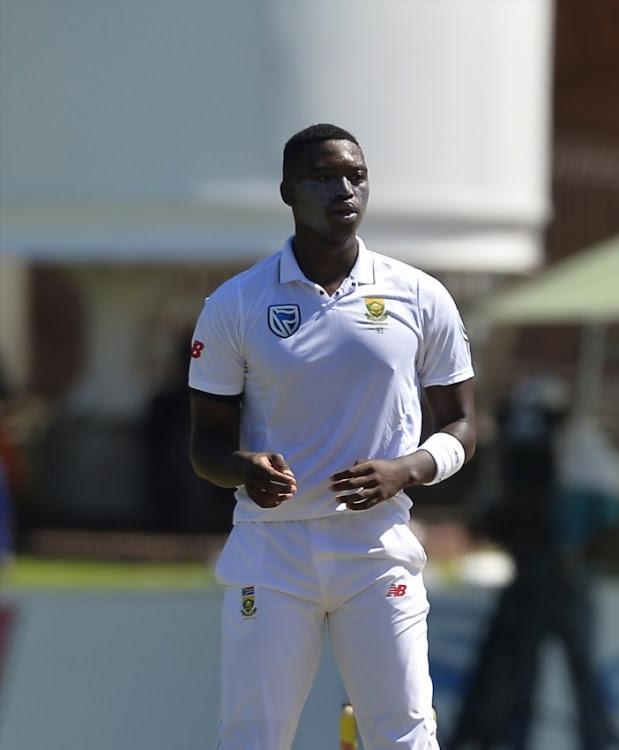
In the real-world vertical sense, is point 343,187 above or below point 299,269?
above

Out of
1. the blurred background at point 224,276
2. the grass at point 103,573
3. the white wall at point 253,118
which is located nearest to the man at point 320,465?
the blurred background at point 224,276

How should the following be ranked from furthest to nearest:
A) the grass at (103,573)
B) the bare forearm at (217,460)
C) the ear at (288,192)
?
the grass at (103,573)
the ear at (288,192)
the bare forearm at (217,460)

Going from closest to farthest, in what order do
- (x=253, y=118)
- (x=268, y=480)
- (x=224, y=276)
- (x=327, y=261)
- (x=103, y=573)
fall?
(x=268, y=480) < (x=327, y=261) < (x=253, y=118) < (x=103, y=573) < (x=224, y=276)

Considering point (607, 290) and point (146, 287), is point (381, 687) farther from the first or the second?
point (146, 287)

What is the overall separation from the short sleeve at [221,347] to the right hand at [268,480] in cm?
23

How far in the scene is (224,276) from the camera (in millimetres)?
11352

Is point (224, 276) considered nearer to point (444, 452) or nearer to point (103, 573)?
point (103, 573)

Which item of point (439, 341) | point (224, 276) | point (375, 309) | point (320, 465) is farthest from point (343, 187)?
point (224, 276)

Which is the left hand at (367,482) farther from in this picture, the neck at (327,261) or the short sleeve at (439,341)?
the neck at (327,261)

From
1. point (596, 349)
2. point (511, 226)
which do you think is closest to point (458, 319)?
point (511, 226)

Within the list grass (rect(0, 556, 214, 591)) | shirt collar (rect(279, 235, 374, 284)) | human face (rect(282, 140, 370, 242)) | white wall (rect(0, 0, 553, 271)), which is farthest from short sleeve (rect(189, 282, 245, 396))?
grass (rect(0, 556, 214, 591))

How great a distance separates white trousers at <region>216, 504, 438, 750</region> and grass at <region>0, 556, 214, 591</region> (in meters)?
5.79

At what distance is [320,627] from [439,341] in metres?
0.61

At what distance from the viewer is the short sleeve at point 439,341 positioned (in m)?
3.23
